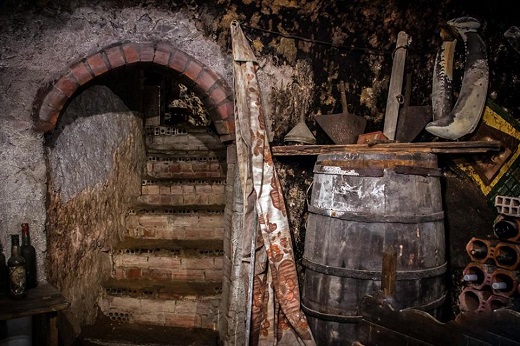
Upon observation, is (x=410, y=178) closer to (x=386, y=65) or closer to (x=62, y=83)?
(x=386, y=65)

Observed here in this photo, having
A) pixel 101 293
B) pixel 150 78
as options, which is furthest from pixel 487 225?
pixel 150 78

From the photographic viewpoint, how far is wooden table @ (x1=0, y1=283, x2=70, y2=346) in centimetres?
231

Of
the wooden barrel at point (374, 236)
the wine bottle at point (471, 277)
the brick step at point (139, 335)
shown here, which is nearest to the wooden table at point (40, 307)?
the brick step at point (139, 335)

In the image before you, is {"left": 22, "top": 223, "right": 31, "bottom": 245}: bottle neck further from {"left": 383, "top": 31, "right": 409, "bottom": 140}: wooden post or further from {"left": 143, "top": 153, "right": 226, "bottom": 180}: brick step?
{"left": 383, "top": 31, "right": 409, "bottom": 140}: wooden post

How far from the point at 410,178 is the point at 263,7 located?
1.74 meters

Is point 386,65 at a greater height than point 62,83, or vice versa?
point 386,65

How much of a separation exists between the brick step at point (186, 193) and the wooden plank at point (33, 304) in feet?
6.93

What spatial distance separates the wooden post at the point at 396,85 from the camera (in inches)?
116

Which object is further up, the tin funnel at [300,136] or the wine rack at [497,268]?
the tin funnel at [300,136]

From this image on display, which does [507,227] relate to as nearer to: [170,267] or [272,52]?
[272,52]

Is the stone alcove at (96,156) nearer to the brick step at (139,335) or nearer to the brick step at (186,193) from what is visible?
the brick step at (139,335)

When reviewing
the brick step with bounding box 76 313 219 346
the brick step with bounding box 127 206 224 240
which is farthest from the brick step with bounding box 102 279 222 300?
the brick step with bounding box 127 206 224 240

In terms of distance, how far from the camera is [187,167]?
5062 mm

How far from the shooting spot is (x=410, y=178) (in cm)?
229
